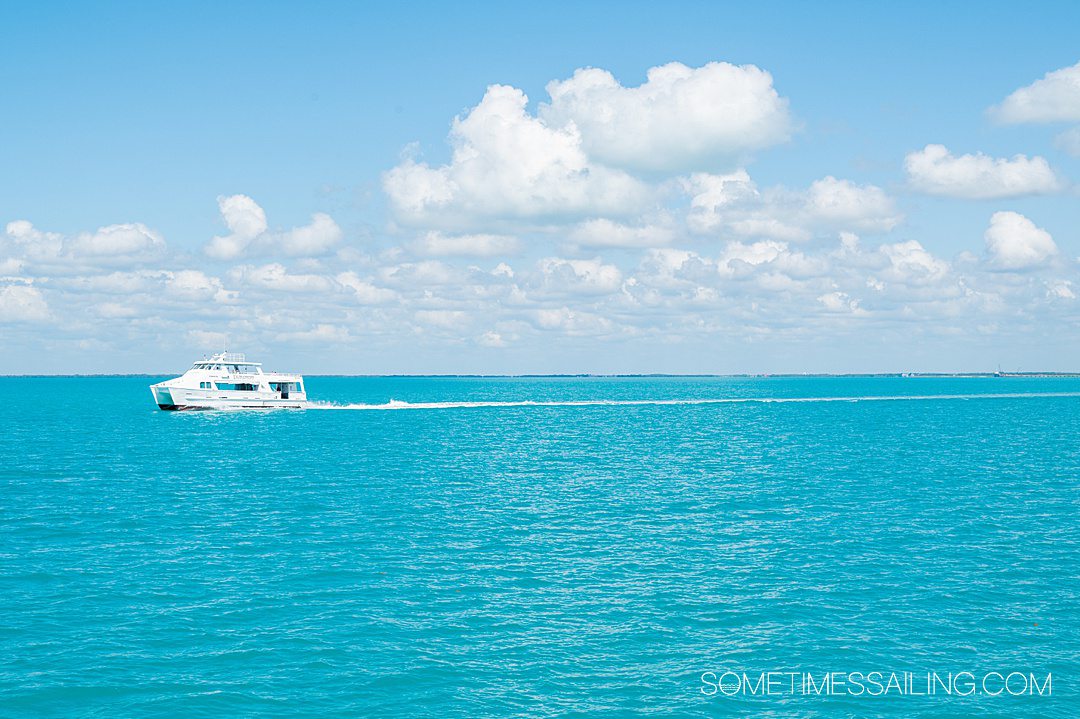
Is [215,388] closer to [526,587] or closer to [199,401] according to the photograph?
[199,401]

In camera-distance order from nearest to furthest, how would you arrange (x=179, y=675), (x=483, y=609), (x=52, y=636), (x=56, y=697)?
(x=56, y=697) → (x=179, y=675) → (x=52, y=636) → (x=483, y=609)

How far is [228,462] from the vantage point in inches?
3381

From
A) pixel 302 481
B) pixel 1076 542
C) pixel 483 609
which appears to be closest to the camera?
pixel 483 609

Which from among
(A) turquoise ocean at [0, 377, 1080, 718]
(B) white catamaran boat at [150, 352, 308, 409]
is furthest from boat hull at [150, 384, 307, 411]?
(A) turquoise ocean at [0, 377, 1080, 718]

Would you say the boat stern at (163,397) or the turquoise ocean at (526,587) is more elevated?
the boat stern at (163,397)

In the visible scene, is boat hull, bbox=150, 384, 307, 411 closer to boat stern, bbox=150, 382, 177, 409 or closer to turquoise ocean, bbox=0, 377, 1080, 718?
boat stern, bbox=150, 382, 177, 409

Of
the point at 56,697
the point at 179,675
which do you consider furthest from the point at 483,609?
the point at 56,697

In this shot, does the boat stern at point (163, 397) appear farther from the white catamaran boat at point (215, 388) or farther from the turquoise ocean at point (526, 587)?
the turquoise ocean at point (526, 587)

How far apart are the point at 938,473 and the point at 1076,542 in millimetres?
31236

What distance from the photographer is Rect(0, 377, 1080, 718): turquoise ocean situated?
25406 millimetres

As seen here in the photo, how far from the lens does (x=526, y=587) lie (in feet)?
120

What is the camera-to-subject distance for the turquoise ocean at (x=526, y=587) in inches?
1000

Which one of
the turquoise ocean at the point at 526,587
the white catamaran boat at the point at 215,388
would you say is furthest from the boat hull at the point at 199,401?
the turquoise ocean at the point at 526,587

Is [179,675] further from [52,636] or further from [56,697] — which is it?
[52,636]
